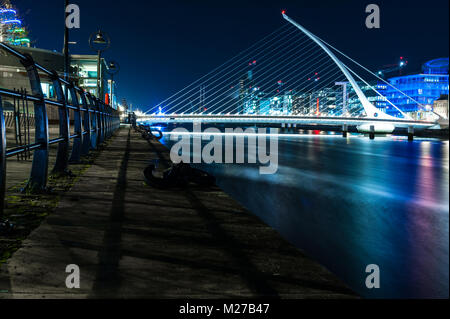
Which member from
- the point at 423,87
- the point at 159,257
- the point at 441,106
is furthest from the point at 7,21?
the point at 423,87

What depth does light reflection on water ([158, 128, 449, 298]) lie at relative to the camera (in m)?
5.74

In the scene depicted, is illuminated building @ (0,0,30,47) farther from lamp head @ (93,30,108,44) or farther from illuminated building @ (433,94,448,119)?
illuminated building @ (433,94,448,119)

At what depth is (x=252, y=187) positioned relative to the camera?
1353 cm

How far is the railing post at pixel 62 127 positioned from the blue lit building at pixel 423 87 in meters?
120

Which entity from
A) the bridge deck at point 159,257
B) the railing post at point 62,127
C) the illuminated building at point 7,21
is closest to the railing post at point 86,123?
the railing post at point 62,127

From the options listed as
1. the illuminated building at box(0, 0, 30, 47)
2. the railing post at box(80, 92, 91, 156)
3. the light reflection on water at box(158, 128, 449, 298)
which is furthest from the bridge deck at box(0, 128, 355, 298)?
the illuminated building at box(0, 0, 30, 47)

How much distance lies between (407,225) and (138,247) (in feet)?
24.3

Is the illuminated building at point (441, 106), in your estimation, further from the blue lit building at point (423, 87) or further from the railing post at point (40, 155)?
the railing post at point (40, 155)

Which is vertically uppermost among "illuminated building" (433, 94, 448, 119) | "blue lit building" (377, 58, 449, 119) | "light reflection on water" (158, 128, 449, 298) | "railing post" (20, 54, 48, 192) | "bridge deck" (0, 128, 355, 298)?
"blue lit building" (377, 58, 449, 119)

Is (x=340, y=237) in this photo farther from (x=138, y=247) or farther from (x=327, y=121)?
(x=327, y=121)

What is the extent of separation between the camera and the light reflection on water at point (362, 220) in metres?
5.74

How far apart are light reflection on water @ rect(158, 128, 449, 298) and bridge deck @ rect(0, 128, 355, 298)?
2.02 m
